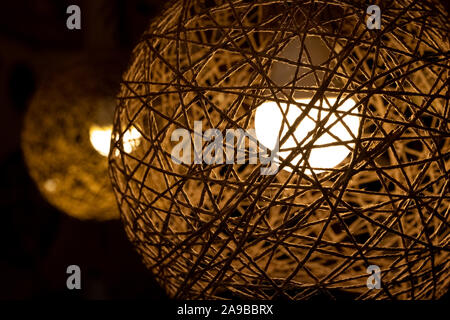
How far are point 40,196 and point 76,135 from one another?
494mm

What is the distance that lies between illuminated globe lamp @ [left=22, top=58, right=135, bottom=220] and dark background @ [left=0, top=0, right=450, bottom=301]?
0.37 meters

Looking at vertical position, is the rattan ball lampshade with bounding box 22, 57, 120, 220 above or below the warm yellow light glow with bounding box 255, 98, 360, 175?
above

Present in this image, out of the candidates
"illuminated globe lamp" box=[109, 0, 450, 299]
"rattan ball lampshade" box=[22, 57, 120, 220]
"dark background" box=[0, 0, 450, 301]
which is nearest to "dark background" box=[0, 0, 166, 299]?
"dark background" box=[0, 0, 450, 301]

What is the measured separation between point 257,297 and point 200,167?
0.15 metres

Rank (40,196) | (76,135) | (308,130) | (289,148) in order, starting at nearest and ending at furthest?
1. (289,148)
2. (308,130)
3. (76,135)
4. (40,196)

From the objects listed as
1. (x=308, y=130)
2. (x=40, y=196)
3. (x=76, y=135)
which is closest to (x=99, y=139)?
(x=76, y=135)

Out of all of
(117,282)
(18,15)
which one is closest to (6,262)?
(117,282)

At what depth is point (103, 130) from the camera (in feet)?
2.65

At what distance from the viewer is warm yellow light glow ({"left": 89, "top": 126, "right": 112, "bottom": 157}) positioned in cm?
80

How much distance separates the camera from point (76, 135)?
0.80m

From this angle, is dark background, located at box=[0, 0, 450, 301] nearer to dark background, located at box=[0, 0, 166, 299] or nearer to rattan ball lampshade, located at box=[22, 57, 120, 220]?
dark background, located at box=[0, 0, 166, 299]

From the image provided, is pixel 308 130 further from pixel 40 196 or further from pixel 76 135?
pixel 40 196

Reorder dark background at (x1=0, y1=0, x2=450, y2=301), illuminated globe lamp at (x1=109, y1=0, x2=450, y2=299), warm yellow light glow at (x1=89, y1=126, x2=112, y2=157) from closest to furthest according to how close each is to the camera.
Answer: illuminated globe lamp at (x1=109, y1=0, x2=450, y2=299)
warm yellow light glow at (x1=89, y1=126, x2=112, y2=157)
dark background at (x1=0, y1=0, x2=450, y2=301)
